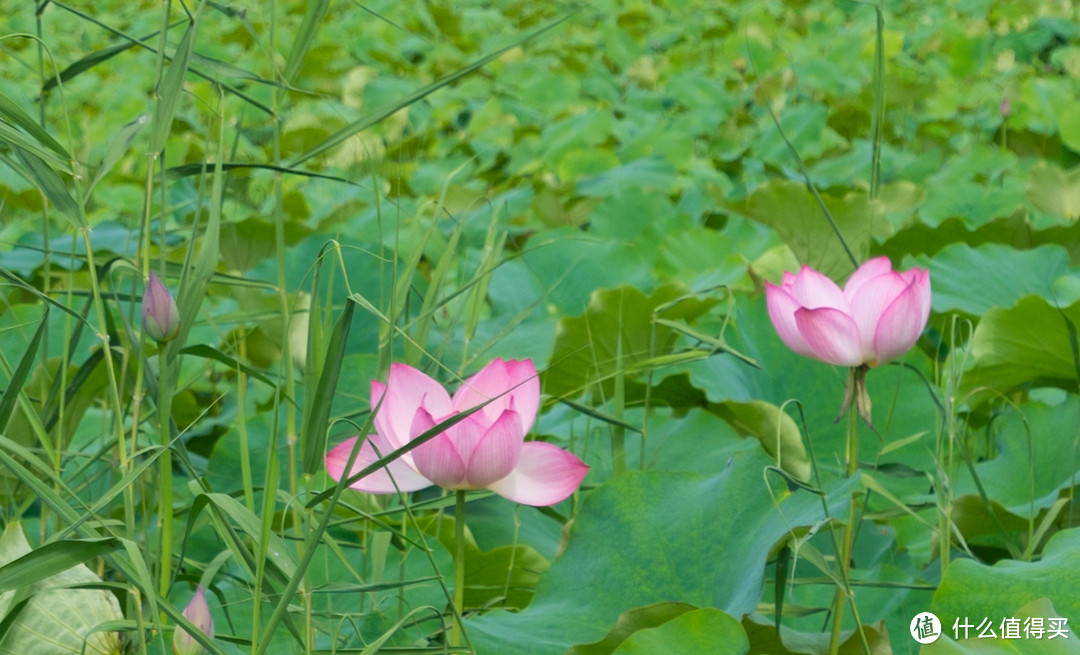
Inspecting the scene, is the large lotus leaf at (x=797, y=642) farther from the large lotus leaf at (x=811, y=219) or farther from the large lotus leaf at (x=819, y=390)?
the large lotus leaf at (x=811, y=219)

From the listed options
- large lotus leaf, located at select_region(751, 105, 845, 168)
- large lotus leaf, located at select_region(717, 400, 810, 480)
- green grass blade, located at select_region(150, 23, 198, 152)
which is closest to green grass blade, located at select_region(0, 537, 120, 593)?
green grass blade, located at select_region(150, 23, 198, 152)

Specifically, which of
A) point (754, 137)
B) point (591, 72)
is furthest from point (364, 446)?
point (591, 72)

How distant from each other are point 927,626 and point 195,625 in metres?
0.38

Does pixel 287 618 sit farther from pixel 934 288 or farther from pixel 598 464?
pixel 934 288

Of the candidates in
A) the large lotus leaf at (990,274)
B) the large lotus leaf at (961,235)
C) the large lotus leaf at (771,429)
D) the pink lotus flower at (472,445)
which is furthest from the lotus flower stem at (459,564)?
the large lotus leaf at (961,235)

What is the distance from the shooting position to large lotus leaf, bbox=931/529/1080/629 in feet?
1.86

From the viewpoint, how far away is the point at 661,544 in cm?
69

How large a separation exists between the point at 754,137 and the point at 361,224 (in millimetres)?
1222

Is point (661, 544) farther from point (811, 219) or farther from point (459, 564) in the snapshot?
point (811, 219)

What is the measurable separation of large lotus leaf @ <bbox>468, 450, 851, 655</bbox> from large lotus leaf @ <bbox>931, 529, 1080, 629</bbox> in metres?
0.08

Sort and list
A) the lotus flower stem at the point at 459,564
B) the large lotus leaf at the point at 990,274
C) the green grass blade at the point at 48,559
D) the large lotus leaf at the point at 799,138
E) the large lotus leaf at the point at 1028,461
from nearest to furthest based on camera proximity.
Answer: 1. the green grass blade at the point at 48,559
2. the lotus flower stem at the point at 459,564
3. the large lotus leaf at the point at 1028,461
4. the large lotus leaf at the point at 990,274
5. the large lotus leaf at the point at 799,138

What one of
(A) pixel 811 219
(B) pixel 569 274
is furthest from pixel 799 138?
(B) pixel 569 274

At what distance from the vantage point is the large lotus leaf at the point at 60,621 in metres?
0.60

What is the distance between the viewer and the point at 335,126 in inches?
99.0
